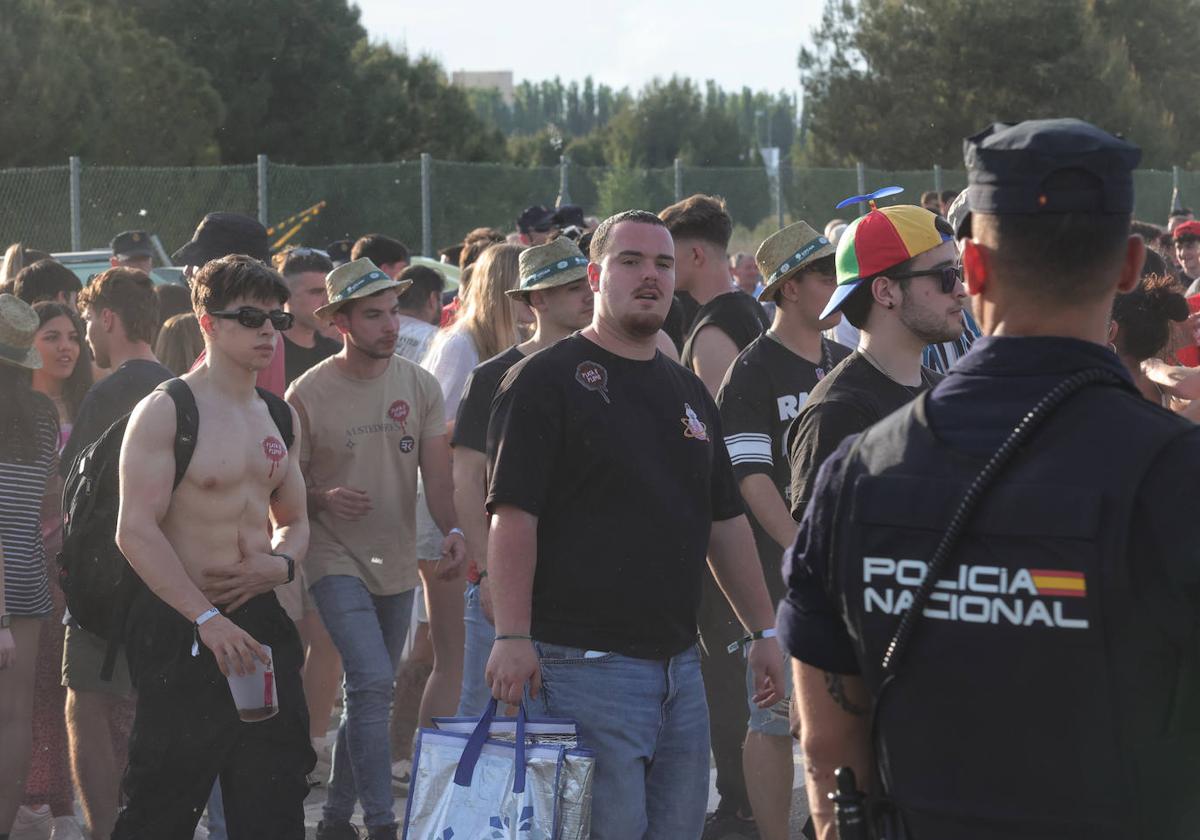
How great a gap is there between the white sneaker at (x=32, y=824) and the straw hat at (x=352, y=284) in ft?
7.68

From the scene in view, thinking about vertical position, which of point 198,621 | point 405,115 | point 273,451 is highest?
point 405,115

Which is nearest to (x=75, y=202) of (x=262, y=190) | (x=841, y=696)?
(x=262, y=190)

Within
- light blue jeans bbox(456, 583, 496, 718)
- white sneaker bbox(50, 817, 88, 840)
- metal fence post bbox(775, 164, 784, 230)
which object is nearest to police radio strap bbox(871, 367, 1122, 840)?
light blue jeans bbox(456, 583, 496, 718)

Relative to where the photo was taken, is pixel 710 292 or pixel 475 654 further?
pixel 710 292

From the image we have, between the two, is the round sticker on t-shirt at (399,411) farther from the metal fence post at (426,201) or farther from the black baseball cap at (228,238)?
the metal fence post at (426,201)

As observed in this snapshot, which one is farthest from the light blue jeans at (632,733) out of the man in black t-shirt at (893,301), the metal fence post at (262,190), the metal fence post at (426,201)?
the metal fence post at (426,201)

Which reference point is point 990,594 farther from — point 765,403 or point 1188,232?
point 1188,232

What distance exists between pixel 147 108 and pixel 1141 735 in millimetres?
32856

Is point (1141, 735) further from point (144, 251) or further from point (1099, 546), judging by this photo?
point (144, 251)

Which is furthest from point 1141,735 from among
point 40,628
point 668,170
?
point 668,170

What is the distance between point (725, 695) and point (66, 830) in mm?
2702

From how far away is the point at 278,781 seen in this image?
16.2 feet

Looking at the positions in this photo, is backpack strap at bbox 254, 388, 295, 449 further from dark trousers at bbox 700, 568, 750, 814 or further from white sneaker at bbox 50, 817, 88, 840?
white sneaker at bbox 50, 817, 88, 840

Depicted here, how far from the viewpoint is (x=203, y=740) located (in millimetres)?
4824
